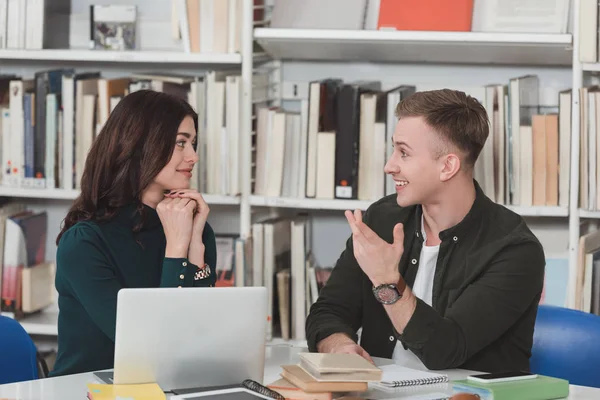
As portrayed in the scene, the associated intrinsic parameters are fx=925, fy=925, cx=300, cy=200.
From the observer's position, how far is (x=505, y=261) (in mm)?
1918

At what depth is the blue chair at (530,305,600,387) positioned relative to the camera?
192 cm

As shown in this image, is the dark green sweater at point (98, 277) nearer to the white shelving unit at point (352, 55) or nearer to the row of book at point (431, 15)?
the white shelving unit at point (352, 55)

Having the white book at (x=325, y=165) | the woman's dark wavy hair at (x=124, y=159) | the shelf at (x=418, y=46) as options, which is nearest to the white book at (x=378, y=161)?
the white book at (x=325, y=165)

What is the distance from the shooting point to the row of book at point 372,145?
263 cm

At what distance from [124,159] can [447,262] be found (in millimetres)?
744

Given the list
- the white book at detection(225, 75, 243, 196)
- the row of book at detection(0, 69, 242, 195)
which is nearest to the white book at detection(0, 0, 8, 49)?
the row of book at detection(0, 69, 242, 195)

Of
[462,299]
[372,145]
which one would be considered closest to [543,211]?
[372,145]

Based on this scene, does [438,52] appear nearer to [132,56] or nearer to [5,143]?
[132,56]

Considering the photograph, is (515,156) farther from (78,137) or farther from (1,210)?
(1,210)

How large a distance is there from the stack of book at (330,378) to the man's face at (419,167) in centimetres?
55

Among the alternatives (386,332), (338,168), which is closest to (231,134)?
(338,168)

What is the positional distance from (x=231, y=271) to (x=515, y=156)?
922 mm

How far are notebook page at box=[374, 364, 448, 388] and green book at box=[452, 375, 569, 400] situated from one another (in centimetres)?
7

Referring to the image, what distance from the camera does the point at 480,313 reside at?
1850mm
